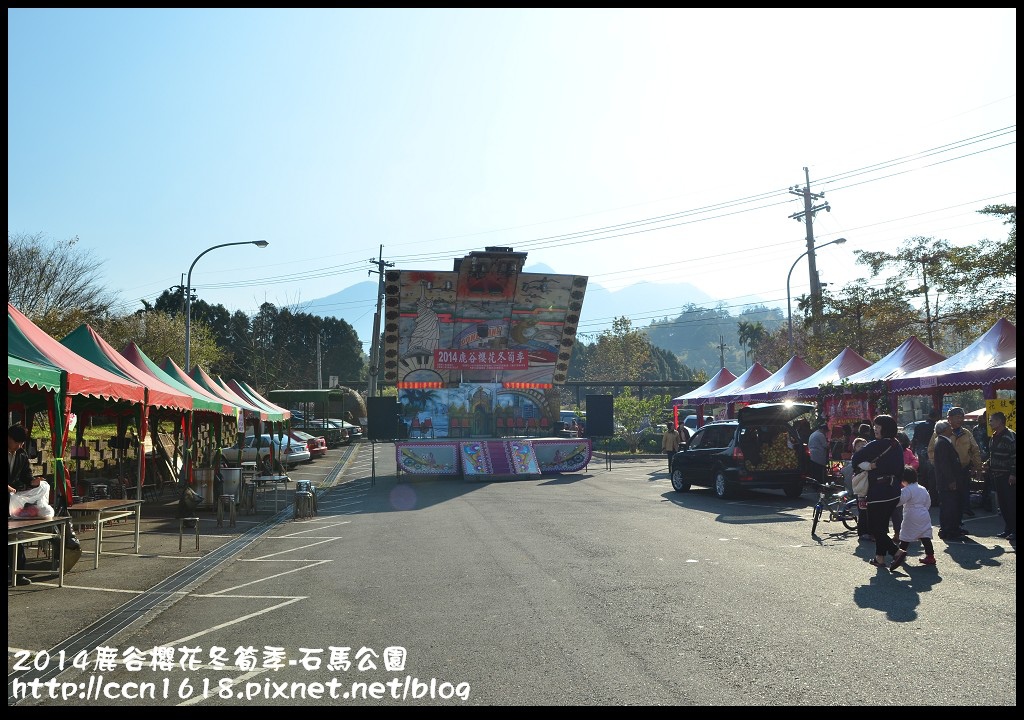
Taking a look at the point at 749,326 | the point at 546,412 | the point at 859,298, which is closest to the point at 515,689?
the point at 546,412

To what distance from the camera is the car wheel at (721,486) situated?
56.2 feet

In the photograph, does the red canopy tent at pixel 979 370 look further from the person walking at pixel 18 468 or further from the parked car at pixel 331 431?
the parked car at pixel 331 431

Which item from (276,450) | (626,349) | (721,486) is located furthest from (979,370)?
(626,349)

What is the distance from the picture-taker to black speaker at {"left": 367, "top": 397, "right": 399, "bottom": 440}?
25.0 meters

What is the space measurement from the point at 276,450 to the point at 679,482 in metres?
16.6

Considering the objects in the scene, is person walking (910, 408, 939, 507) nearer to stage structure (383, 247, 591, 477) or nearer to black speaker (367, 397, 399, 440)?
stage structure (383, 247, 591, 477)

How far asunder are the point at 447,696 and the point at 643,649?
166 centimetres

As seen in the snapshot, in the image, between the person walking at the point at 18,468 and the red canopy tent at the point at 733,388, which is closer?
the person walking at the point at 18,468

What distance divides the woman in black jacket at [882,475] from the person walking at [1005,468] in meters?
2.69

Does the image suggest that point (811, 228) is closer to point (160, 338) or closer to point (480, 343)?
point (480, 343)

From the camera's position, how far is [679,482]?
1923 cm

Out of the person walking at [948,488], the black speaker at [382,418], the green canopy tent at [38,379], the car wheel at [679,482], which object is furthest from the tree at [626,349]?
the green canopy tent at [38,379]

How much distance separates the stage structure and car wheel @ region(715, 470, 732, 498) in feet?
31.5

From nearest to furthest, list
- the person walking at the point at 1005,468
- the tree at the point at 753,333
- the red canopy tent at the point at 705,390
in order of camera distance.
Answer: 1. the person walking at the point at 1005,468
2. the red canopy tent at the point at 705,390
3. the tree at the point at 753,333
